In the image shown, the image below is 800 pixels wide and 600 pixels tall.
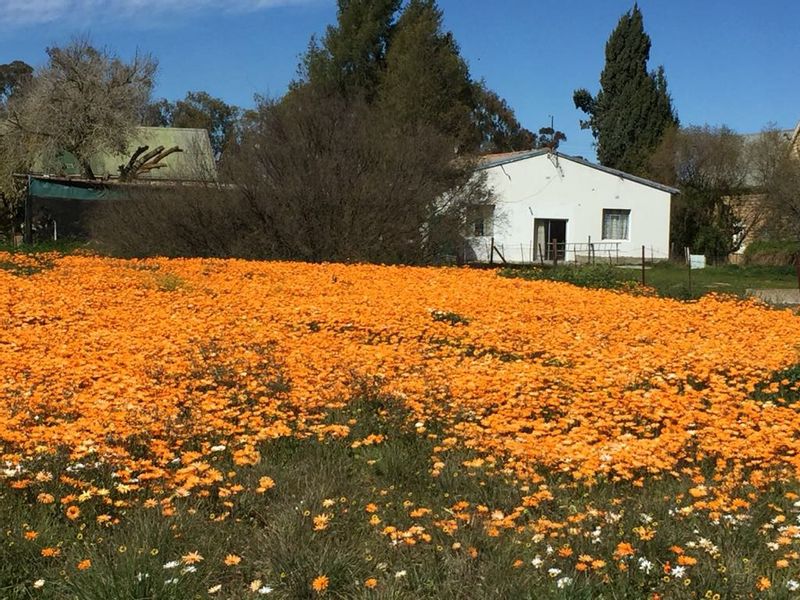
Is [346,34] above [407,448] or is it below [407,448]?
above

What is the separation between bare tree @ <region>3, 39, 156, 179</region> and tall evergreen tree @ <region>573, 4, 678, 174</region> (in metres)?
27.4

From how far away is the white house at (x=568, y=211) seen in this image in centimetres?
3294

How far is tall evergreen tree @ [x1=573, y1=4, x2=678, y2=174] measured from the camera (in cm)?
4631

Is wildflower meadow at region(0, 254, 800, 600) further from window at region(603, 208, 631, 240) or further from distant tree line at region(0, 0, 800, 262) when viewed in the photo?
window at region(603, 208, 631, 240)

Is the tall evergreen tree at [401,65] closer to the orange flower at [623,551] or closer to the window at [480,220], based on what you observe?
the window at [480,220]

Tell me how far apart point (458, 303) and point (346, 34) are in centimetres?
3671

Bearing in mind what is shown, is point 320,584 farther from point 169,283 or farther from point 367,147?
point 367,147

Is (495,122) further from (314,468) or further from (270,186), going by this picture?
(314,468)

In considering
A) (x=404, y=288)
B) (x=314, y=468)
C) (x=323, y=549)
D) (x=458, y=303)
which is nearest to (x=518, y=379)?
(x=314, y=468)

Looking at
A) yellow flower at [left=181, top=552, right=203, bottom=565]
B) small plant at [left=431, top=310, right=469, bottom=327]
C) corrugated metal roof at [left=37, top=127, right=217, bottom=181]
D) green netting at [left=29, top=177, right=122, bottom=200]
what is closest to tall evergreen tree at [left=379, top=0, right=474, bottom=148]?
corrugated metal roof at [left=37, top=127, right=217, bottom=181]

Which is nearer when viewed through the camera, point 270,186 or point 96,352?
point 96,352

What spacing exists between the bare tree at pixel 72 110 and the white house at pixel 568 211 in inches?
667

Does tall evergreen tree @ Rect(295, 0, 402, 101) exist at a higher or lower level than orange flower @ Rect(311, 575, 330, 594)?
higher

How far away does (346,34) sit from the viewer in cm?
4466
